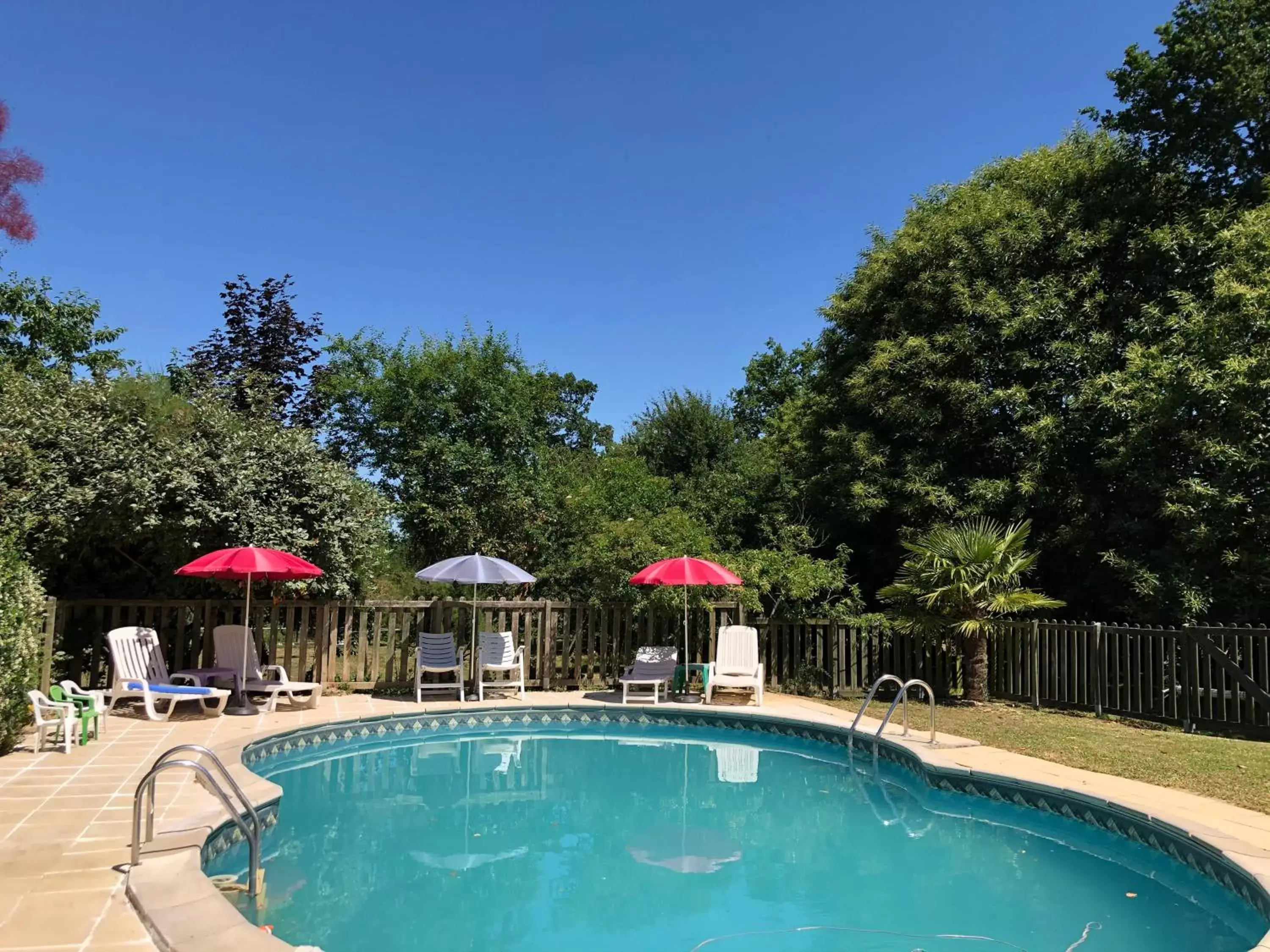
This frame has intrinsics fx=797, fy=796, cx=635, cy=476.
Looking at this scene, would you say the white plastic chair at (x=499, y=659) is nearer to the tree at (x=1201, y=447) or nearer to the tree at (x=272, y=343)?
the tree at (x=1201, y=447)

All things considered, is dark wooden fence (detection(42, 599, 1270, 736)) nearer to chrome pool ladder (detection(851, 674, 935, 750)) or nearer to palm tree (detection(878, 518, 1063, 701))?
palm tree (detection(878, 518, 1063, 701))

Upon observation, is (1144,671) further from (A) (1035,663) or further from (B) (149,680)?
(B) (149,680)

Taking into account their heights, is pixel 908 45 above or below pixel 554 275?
above

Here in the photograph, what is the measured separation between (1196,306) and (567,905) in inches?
459

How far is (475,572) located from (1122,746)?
293 inches

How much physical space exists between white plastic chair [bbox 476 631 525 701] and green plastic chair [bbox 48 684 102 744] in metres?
4.45

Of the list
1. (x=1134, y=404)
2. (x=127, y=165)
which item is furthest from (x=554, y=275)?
(x=1134, y=404)

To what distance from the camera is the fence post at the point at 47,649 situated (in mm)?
8430

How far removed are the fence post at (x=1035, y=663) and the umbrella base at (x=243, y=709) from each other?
9.81 metres

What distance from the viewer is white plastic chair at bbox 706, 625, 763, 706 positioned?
35.4 ft

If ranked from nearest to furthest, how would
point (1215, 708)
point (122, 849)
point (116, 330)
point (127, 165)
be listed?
point (122, 849)
point (1215, 708)
point (127, 165)
point (116, 330)

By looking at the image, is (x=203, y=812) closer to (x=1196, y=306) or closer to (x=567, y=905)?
(x=567, y=905)

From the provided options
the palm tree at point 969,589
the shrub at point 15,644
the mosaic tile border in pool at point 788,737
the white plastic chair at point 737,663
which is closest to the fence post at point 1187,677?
the palm tree at point 969,589

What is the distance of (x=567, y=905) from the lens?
15.6ft
